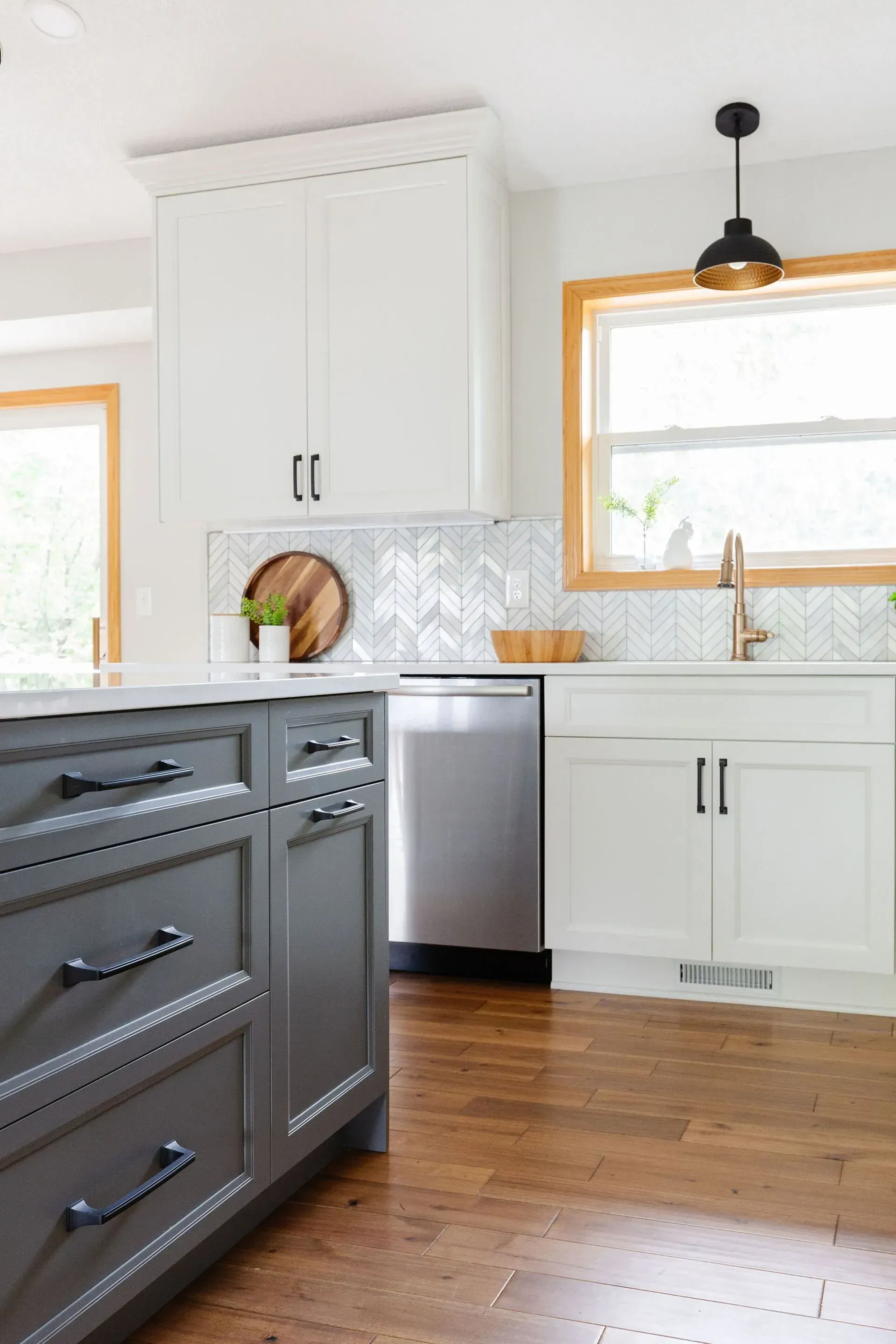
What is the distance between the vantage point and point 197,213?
3564 millimetres

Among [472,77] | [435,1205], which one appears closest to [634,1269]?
[435,1205]

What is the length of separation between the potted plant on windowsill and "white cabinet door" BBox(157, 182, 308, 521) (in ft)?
1.21

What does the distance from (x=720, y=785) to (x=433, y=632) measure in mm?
1156

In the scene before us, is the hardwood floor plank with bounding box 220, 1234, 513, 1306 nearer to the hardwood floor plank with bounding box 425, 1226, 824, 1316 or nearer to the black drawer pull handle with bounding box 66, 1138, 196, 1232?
the hardwood floor plank with bounding box 425, 1226, 824, 1316

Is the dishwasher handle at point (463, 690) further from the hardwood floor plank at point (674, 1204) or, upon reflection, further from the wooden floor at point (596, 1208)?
the hardwood floor plank at point (674, 1204)

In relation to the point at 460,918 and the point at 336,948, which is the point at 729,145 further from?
the point at 336,948

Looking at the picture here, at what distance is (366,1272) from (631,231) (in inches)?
120

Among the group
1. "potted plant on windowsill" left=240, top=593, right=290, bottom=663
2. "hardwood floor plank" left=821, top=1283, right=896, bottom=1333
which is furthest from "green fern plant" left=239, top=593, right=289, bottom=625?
"hardwood floor plank" left=821, top=1283, right=896, bottom=1333

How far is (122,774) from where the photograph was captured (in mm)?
1363

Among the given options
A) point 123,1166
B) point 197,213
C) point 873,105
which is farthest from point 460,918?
point 873,105

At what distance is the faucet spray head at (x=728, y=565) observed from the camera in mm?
3297

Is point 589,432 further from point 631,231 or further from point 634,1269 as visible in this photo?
point 634,1269

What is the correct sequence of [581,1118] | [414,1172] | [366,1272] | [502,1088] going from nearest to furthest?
[366,1272] → [414,1172] → [581,1118] → [502,1088]

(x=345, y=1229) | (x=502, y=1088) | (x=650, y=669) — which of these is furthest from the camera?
(x=650, y=669)
